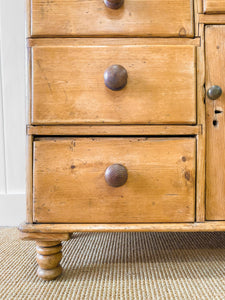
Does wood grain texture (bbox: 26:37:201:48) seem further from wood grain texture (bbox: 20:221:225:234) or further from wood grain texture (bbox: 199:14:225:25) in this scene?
wood grain texture (bbox: 20:221:225:234)

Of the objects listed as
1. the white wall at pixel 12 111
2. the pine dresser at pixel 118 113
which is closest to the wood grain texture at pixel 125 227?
the pine dresser at pixel 118 113

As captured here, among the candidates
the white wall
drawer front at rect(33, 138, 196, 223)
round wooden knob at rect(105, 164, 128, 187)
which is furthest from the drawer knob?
the white wall

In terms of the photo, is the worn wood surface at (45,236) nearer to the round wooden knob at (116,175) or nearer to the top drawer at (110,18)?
the round wooden knob at (116,175)

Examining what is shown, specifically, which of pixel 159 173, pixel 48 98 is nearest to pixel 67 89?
pixel 48 98

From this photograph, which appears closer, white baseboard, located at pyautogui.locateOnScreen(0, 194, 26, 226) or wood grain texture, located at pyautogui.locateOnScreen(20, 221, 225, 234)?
wood grain texture, located at pyautogui.locateOnScreen(20, 221, 225, 234)

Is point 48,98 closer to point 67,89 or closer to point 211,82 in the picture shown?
point 67,89

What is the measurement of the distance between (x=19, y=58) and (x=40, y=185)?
0.66 m

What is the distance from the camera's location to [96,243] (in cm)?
87

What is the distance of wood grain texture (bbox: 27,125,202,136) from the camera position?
60 centimetres

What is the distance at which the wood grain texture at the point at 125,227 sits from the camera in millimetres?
595

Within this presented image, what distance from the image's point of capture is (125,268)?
2.25 ft

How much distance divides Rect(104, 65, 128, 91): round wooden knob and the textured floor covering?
0.44 m

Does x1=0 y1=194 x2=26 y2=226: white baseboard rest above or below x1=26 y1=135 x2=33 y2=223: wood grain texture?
below

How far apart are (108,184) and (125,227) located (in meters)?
0.10
